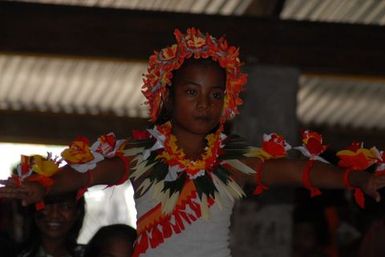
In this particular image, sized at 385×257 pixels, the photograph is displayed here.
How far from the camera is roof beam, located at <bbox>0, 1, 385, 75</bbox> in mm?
8508

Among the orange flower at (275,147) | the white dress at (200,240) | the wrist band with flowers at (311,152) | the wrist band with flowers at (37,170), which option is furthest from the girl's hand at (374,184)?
the wrist band with flowers at (37,170)

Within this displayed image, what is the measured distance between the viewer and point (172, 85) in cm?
474

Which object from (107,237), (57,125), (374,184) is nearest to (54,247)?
(107,237)

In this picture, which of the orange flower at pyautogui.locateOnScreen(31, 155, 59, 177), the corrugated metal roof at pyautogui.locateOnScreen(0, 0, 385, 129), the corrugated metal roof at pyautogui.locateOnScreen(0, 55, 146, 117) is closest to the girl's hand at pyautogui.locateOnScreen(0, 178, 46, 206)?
the orange flower at pyautogui.locateOnScreen(31, 155, 59, 177)

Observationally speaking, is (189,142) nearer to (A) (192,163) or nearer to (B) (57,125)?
(A) (192,163)

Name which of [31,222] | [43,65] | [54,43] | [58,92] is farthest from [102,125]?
[31,222]

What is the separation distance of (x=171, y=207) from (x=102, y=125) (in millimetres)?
8612

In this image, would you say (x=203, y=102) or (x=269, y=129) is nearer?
(x=203, y=102)

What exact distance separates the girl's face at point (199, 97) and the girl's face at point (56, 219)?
1.61 meters

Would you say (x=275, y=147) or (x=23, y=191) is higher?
(x=275, y=147)

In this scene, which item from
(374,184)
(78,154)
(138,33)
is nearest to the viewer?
(374,184)

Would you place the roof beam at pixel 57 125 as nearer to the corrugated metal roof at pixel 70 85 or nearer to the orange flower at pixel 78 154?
the corrugated metal roof at pixel 70 85

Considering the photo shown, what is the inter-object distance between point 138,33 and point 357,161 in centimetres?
418

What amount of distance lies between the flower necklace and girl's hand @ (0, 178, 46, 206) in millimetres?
549
